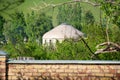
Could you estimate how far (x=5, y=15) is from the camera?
242 feet

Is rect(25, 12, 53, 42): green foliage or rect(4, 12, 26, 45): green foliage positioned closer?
rect(25, 12, 53, 42): green foliage

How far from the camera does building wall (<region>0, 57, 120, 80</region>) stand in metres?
7.97

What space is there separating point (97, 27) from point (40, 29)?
52910 mm

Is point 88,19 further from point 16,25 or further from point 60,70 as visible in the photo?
point 60,70

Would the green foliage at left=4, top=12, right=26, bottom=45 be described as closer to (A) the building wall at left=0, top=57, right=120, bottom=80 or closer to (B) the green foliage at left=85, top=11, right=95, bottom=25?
(B) the green foliage at left=85, top=11, right=95, bottom=25

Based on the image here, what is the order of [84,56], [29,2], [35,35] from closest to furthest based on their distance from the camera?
[84,56], [35,35], [29,2]

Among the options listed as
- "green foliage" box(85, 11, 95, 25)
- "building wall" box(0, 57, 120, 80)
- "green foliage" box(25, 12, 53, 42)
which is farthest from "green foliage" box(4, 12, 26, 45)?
"building wall" box(0, 57, 120, 80)

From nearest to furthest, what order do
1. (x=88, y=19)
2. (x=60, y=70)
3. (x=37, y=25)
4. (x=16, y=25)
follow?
(x=60, y=70)
(x=88, y=19)
(x=37, y=25)
(x=16, y=25)

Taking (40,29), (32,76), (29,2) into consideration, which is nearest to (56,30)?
(40,29)

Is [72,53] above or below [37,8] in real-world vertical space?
below

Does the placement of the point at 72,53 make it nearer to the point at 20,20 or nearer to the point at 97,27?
the point at 97,27

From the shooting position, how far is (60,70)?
8008 mm

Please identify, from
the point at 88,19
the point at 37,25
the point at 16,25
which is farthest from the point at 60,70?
the point at 16,25

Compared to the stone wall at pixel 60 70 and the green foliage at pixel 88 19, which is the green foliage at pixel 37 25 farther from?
the stone wall at pixel 60 70
